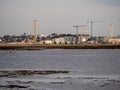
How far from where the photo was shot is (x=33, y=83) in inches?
1393

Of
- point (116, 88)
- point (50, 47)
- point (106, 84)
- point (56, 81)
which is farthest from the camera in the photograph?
point (50, 47)

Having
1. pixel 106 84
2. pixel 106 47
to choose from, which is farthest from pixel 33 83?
pixel 106 47

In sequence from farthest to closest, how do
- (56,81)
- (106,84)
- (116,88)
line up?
(56,81) < (106,84) < (116,88)

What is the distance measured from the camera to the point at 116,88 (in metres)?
31.8

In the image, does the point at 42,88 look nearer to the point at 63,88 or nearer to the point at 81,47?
the point at 63,88

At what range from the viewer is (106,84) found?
3431 cm

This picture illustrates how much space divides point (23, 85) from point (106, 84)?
21.7ft

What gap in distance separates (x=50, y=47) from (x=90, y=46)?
1847 centimetres

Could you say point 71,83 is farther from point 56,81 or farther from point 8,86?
point 8,86

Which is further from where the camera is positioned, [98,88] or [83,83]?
[83,83]

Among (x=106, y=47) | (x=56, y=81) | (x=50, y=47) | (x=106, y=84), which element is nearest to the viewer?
(x=106, y=84)

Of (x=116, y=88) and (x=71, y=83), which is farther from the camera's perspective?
(x=71, y=83)

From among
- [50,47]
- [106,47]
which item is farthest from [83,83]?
[50,47]

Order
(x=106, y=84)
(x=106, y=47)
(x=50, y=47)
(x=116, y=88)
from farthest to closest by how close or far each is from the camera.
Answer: (x=50, y=47)
(x=106, y=47)
(x=106, y=84)
(x=116, y=88)
